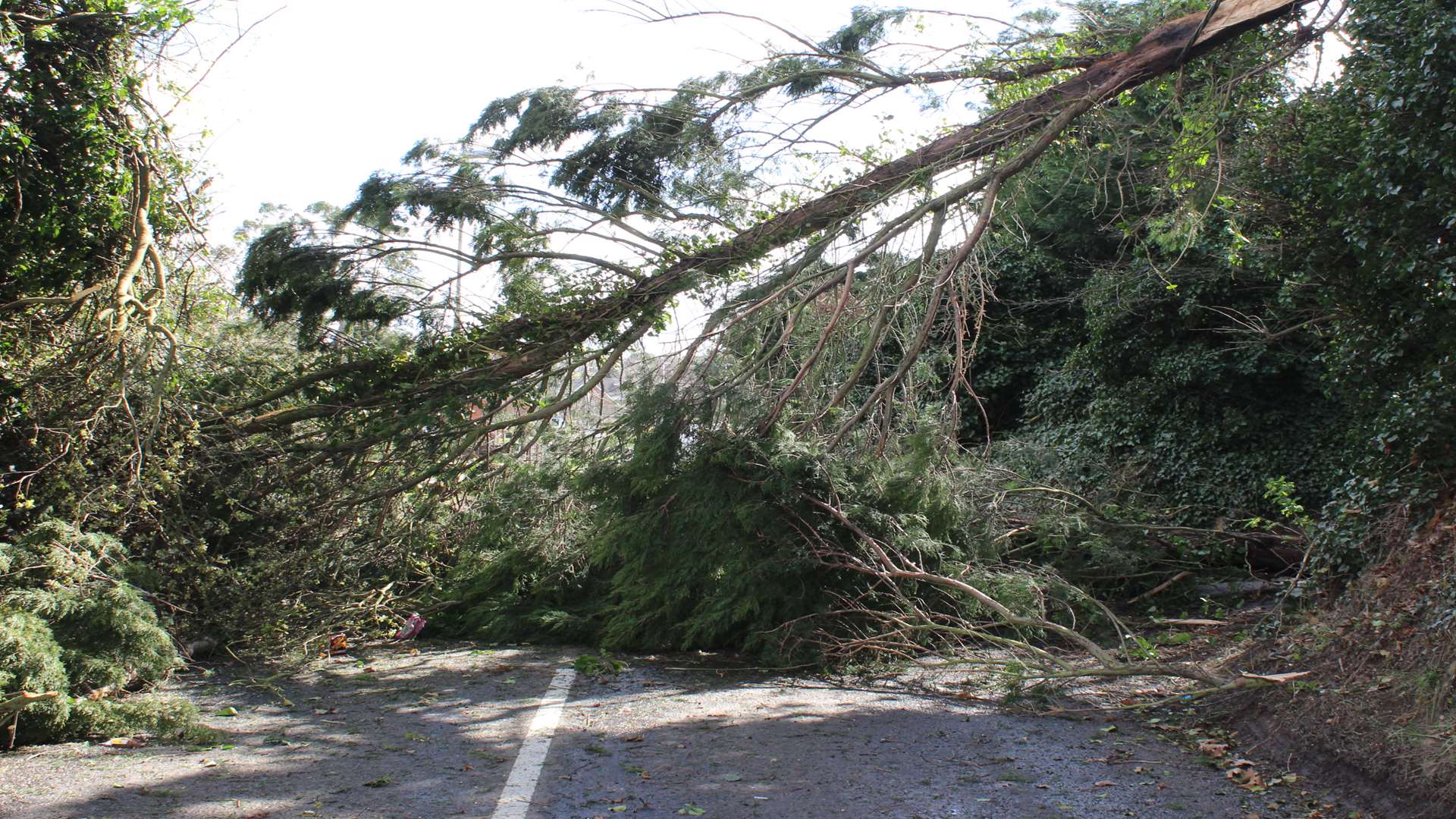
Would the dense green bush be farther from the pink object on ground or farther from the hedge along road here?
the pink object on ground

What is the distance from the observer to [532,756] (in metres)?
5.96

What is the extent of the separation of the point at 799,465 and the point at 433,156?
6.78 m

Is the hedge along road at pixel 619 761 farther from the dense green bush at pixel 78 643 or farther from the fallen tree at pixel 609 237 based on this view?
the fallen tree at pixel 609 237

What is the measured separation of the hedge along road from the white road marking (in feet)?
0.07

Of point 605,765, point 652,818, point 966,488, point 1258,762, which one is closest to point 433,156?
point 966,488

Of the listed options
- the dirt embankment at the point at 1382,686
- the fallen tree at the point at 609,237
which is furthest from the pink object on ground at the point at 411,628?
the dirt embankment at the point at 1382,686

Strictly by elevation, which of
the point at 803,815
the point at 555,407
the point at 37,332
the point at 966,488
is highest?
the point at 37,332

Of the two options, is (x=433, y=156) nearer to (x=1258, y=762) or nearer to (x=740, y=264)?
(x=740, y=264)

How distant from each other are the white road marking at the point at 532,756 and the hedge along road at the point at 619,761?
0.02 meters

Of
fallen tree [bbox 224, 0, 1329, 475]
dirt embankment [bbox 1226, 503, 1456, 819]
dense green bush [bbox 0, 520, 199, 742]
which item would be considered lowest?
dirt embankment [bbox 1226, 503, 1456, 819]

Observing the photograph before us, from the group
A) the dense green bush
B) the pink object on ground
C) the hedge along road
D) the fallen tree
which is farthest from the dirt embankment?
the pink object on ground

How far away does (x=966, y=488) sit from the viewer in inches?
398

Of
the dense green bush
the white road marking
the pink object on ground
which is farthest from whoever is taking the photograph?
the pink object on ground

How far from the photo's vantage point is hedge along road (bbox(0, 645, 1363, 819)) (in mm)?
5004
